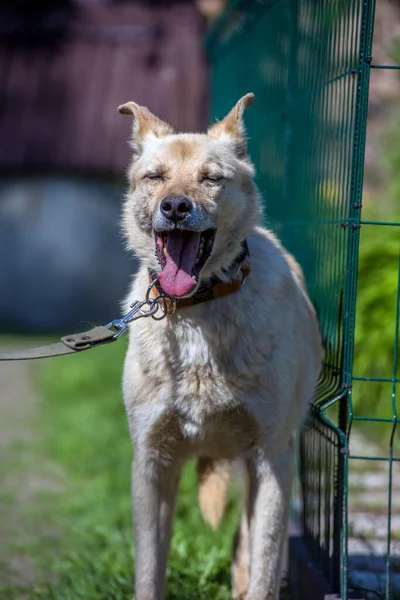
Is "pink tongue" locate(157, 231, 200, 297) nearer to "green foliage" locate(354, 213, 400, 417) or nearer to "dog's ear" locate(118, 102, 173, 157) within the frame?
"dog's ear" locate(118, 102, 173, 157)

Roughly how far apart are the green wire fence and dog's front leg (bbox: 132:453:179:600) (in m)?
0.67

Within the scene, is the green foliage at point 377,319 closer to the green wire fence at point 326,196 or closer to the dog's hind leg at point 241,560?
the green wire fence at point 326,196

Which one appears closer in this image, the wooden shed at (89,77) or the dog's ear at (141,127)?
the dog's ear at (141,127)

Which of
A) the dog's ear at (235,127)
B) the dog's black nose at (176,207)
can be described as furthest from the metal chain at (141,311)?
the dog's ear at (235,127)

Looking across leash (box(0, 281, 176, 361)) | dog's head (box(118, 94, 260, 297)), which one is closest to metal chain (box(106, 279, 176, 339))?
leash (box(0, 281, 176, 361))

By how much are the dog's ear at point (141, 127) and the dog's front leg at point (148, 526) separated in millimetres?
1266

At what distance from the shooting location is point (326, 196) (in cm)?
404

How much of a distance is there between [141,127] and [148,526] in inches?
62.4

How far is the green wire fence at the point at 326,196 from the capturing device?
309cm

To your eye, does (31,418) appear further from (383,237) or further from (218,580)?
(218,580)

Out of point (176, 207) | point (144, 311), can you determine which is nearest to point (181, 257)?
point (176, 207)

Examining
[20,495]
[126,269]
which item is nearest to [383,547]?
[20,495]

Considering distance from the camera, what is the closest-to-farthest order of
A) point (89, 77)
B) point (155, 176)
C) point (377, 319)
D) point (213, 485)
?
point (155, 176) → point (213, 485) → point (377, 319) → point (89, 77)

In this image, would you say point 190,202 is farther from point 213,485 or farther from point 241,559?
point 241,559
